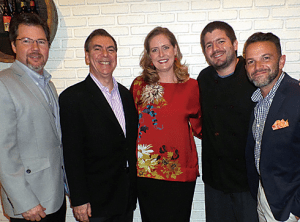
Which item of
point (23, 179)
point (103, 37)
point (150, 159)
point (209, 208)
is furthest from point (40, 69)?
point (209, 208)

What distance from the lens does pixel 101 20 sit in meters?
2.17

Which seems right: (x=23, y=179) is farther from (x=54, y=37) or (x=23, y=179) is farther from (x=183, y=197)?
(x=54, y=37)

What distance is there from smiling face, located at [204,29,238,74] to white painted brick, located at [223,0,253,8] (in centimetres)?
51

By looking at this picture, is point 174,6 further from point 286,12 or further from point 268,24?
point 286,12

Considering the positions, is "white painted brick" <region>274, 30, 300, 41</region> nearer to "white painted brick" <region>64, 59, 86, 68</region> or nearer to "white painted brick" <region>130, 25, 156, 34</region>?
"white painted brick" <region>130, 25, 156, 34</region>

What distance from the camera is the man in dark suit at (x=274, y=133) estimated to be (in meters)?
1.33

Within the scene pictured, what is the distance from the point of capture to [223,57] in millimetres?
1713

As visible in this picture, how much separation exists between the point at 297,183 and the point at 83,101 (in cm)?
151

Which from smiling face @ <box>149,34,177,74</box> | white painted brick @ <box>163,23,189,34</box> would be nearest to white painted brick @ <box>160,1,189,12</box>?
white painted brick @ <box>163,23,189,34</box>

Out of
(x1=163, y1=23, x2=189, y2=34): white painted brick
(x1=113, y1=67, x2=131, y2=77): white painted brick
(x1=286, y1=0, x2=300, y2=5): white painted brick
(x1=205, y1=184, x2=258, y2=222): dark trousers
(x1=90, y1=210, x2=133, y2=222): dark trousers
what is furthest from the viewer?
(x1=113, y1=67, x2=131, y2=77): white painted brick

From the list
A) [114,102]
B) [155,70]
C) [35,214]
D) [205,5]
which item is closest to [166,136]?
[114,102]

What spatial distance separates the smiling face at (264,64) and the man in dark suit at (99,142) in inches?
37.3

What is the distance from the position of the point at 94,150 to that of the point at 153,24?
4.48 ft

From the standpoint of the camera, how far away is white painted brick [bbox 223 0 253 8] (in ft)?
6.78
